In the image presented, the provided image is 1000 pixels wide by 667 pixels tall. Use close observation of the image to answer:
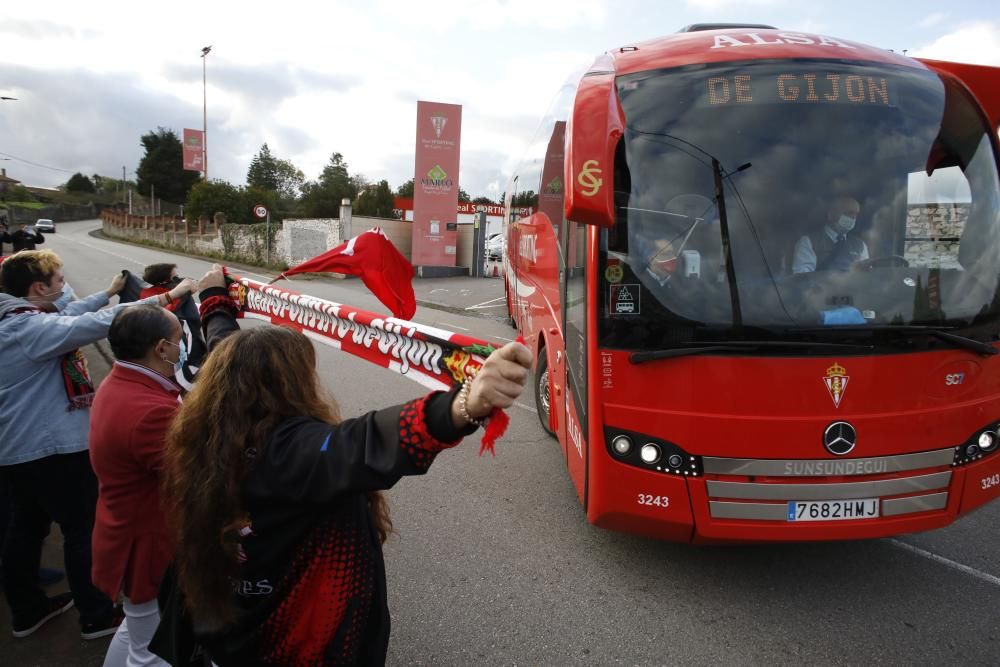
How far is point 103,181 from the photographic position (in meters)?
107

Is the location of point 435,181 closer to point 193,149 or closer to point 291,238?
point 291,238

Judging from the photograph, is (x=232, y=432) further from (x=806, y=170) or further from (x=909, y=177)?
(x=909, y=177)

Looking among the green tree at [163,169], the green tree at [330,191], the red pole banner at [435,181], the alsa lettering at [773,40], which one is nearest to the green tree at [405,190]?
the green tree at [330,191]

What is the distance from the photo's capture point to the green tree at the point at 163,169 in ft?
252

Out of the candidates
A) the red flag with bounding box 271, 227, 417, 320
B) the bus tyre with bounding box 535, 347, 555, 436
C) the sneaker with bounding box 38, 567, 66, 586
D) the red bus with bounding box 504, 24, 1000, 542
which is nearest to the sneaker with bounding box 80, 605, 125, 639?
the sneaker with bounding box 38, 567, 66, 586

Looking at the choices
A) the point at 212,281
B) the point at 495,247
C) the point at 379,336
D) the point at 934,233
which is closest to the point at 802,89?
the point at 934,233

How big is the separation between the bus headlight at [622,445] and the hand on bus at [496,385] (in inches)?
76.6

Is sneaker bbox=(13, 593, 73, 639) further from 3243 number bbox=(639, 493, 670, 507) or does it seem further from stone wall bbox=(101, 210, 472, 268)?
stone wall bbox=(101, 210, 472, 268)

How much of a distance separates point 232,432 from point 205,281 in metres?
2.26

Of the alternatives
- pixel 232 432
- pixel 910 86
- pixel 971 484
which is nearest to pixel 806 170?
pixel 910 86

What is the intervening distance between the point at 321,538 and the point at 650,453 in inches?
79.4

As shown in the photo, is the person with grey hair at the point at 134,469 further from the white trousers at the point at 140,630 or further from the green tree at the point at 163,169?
the green tree at the point at 163,169

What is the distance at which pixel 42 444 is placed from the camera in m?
2.79

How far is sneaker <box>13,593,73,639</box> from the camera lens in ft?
9.78
